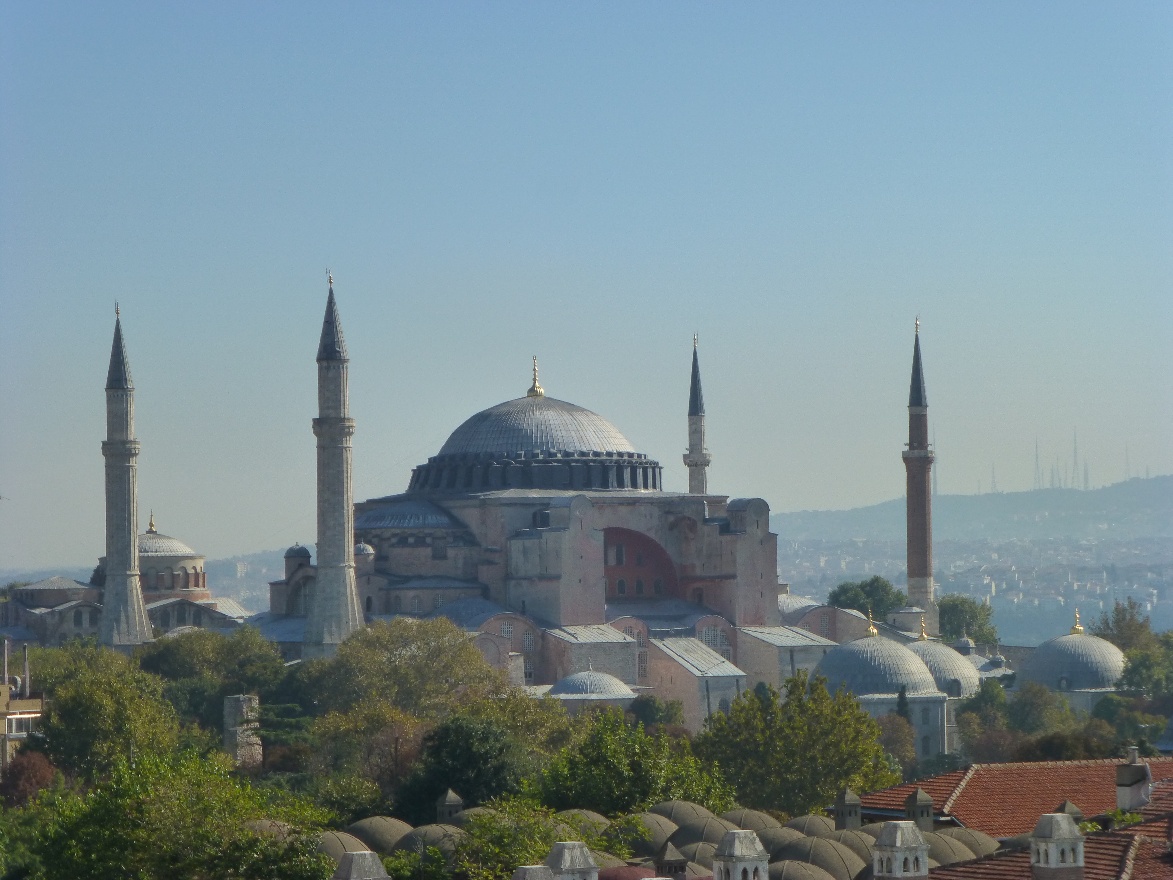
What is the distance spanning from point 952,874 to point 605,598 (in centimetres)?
4243

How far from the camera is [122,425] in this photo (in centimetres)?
5731

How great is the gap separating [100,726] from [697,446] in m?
28.8

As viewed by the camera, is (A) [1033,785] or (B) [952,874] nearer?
(B) [952,874]

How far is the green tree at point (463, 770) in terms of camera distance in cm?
3422

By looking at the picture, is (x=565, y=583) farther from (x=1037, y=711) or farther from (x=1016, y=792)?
(x=1016, y=792)

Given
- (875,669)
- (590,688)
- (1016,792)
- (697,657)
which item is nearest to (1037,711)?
(875,669)

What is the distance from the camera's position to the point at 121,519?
57031 mm

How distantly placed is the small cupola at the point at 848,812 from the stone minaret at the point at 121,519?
102 feet

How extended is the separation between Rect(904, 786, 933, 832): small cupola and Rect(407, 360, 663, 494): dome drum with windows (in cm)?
3581

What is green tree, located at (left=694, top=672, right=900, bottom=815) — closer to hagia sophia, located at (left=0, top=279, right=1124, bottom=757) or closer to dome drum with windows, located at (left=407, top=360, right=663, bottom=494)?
hagia sophia, located at (left=0, top=279, right=1124, bottom=757)

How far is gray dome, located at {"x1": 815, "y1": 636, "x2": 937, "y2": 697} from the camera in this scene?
57344 mm

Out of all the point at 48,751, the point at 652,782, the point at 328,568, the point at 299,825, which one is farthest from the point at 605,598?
the point at 299,825

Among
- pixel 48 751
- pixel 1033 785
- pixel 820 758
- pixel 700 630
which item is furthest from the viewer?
pixel 700 630

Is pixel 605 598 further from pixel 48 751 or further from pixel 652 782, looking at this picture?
pixel 652 782
